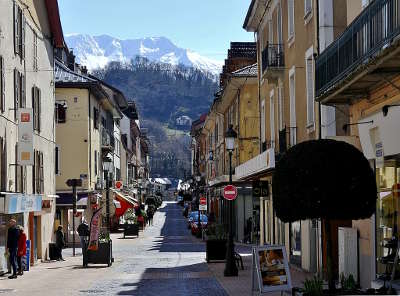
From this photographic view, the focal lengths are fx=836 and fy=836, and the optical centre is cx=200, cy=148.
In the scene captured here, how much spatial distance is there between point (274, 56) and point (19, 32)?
8.70 meters

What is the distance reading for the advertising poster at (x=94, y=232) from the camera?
28.3 meters

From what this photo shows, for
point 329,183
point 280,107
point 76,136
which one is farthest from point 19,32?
point 76,136

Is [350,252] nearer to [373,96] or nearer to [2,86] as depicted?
[373,96]

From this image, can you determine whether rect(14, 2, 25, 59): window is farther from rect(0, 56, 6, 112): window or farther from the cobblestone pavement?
the cobblestone pavement

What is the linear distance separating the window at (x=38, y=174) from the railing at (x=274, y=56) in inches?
377

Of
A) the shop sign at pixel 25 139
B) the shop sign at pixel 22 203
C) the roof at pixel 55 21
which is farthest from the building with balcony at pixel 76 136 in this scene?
the shop sign at pixel 25 139

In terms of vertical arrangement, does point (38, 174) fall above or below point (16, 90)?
below

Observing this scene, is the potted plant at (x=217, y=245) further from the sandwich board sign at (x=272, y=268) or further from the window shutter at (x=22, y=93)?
the sandwich board sign at (x=272, y=268)

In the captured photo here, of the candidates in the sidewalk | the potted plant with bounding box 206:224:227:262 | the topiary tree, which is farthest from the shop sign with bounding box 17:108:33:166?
the topiary tree

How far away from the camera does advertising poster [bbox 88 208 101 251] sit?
2827cm

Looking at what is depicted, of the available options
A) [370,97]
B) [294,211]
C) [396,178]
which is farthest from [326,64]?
[294,211]

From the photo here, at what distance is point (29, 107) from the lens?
98.6 feet

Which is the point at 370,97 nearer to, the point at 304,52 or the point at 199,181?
the point at 304,52

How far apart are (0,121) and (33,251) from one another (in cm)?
765
